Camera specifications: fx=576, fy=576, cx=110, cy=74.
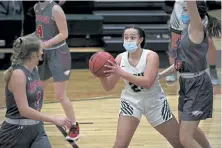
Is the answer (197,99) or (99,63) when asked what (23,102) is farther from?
(197,99)

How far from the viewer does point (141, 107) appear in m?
5.23

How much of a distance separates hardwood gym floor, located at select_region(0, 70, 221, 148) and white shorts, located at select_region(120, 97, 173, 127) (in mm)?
1336

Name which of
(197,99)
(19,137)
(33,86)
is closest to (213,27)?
(197,99)

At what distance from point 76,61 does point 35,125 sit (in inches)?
272

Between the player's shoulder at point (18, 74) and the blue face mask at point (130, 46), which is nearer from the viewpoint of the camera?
the player's shoulder at point (18, 74)

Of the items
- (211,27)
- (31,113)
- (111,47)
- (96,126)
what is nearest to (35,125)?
(31,113)

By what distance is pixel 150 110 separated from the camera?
5250mm

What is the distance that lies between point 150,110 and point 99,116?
2618mm

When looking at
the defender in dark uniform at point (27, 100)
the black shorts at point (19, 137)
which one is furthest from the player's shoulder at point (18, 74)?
the black shorts at point (19, 137)

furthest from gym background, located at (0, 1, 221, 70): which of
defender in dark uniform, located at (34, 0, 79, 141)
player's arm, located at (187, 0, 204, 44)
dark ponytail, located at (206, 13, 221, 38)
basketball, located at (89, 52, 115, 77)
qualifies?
player's arm, located at (187, 0, 204, 44)

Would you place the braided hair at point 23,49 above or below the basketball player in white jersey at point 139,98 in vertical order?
above

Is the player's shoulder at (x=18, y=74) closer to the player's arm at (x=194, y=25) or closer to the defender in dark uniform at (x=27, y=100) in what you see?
the defender in dark uniform at (x=27, y=100)

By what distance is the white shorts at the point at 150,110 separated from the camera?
5207mm

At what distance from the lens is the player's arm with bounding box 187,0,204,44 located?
4.81 meters
